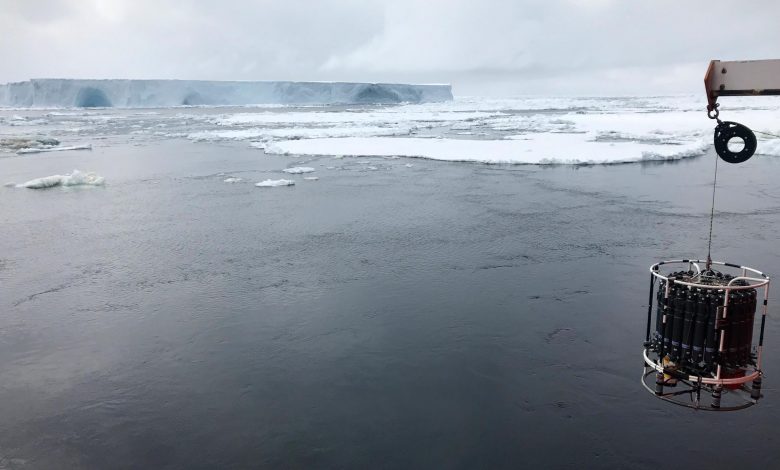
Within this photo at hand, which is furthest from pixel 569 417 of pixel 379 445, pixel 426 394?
pixel 379 445

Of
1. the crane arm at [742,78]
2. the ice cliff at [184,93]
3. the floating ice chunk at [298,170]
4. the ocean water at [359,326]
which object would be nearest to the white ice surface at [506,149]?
the floating ice chunk at [298,170]

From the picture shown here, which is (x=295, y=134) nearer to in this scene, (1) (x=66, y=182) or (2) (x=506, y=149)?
(2) (x=506, y=149)

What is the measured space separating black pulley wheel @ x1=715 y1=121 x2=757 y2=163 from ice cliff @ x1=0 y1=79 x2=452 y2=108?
7095 cm

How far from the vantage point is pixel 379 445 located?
16.6 ft

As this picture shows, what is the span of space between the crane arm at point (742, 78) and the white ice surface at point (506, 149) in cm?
1534

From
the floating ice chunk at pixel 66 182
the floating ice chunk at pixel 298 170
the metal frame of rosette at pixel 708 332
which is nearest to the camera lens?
the metal frame of rosette at pixel 708 332

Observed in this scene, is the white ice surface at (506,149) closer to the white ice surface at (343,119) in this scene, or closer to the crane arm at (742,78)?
the white ice surface at (343,119)

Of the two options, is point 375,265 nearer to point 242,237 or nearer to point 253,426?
point 242,237

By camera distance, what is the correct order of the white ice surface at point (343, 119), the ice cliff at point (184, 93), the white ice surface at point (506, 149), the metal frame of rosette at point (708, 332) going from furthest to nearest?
the ice cliff at point (184, 93) < the white ice surface at point (343, 119) < the white ice surface at point (506, 149) < the metal frame of rosette at point (708, 332)

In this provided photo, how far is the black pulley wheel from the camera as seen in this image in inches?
188

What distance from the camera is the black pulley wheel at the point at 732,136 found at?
4773 mm

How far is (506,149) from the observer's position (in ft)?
76.0

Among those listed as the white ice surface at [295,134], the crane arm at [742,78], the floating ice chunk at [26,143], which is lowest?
the floating ice chunk at [26,143]

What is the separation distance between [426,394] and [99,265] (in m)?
6.53
